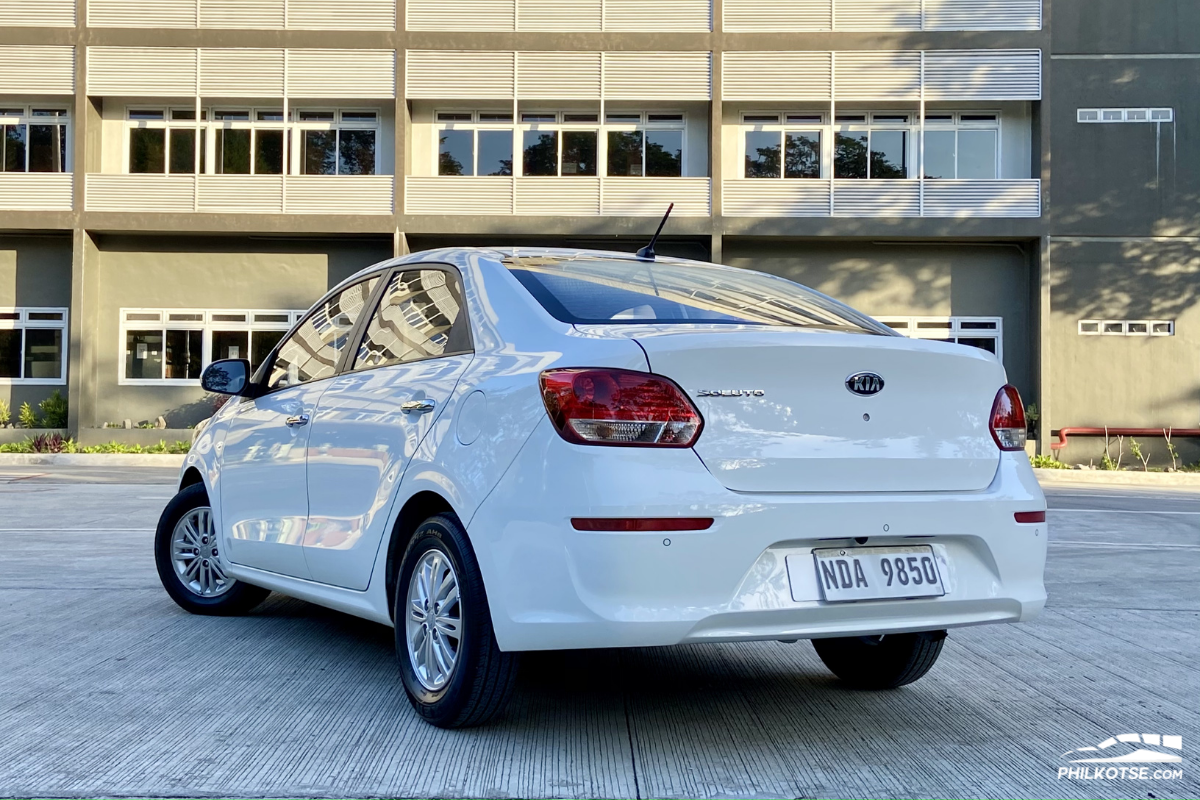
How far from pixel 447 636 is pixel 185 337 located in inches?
968

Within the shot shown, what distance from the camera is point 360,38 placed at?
25.7 meters

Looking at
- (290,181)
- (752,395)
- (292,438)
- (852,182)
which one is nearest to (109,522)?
(292,438)

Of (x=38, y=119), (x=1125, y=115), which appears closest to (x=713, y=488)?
(x=1125, y=115)

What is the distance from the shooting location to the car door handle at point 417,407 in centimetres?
403

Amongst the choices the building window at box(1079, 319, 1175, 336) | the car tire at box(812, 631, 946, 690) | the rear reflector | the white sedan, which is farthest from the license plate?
the building window at box(1079, 319, 1175, 336)

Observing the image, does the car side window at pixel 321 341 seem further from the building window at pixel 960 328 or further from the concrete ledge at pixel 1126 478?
the building window at pixel 960 328

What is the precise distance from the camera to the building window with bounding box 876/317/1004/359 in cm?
2617

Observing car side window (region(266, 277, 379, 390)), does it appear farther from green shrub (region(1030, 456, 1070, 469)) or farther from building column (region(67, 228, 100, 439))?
building column (region(67, 228, 100, 439))

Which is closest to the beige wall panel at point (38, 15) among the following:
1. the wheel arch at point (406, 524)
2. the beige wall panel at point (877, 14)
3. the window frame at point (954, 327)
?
the beige wall panel at point (877, 14)

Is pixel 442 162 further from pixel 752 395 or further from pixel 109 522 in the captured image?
pixel 752 395

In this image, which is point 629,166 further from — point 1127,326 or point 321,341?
point 321,341

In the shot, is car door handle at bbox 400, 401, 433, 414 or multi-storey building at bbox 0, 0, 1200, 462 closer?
car door handle at bbox 400, 401, 433, 414

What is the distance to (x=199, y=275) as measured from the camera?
26.7 m

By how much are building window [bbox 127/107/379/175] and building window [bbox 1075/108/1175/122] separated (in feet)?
49.5
